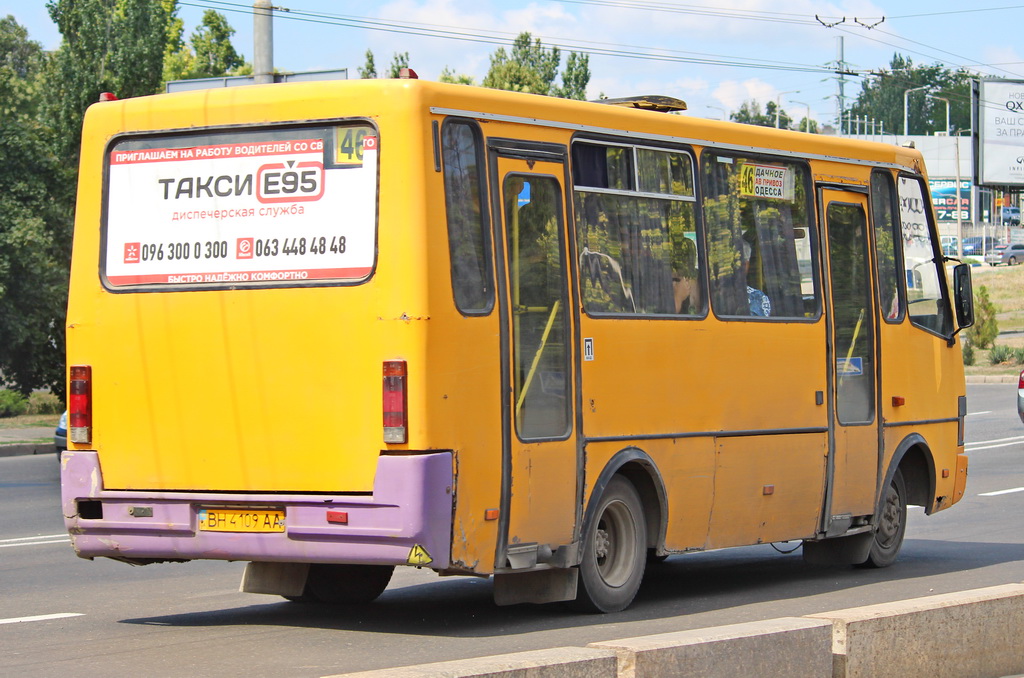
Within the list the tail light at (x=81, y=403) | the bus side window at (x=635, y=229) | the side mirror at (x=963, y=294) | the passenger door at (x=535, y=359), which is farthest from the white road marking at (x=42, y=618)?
the side mirror at (x=963, y=294)

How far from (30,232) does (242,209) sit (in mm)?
21147

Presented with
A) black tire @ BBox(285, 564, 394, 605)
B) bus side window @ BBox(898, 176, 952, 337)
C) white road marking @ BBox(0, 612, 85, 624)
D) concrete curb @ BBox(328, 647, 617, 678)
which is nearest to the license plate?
black tire @ BBox(285, 564, 394, 605)

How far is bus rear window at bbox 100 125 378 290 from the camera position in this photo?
323 inches

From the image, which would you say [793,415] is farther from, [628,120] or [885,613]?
[885,613]

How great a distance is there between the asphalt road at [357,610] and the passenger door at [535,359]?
64 centimetres

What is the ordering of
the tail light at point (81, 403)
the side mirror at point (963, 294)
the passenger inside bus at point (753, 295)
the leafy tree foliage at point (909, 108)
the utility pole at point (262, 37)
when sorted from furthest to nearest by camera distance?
1. the leafy tree foliage at point (909, 108)
2. the utility pole at point (262, 37)
3. the side mirror at point (963, 294)
4. the passenger inside bus at point (753, 295)
5. the tail light at point (81, 403)

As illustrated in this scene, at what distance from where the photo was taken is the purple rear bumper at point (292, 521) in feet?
25.7

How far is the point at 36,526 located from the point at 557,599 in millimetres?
7369

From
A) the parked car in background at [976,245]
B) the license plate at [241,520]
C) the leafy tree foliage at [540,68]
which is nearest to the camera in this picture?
the license plate at [241,520]

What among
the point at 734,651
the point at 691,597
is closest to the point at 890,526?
the point at 691,597

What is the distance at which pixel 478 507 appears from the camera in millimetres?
8203

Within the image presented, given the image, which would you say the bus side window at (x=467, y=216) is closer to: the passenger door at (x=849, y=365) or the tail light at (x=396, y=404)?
the tail light at (x=396, y=404)

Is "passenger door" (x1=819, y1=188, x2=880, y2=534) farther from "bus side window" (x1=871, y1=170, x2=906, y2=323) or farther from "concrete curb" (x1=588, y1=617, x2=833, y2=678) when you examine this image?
"concrete curb" (x1=588, y1=617, x2=833, y2=678)

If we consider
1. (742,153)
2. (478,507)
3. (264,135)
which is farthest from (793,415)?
(264,135)
